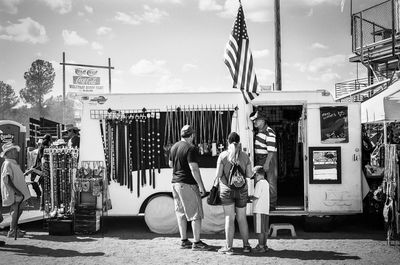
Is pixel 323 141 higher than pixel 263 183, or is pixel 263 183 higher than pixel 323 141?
pixel 323 141

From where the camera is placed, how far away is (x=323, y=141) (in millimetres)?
8422

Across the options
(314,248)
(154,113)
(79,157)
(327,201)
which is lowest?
(314,248)

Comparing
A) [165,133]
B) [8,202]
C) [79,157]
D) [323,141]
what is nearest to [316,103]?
[323,141]

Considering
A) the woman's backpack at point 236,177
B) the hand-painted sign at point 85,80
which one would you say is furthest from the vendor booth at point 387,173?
the hand-painted sign at point 85,80

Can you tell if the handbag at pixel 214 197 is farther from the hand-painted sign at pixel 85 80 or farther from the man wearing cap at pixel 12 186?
the hand-painted sign at pixel 85 80

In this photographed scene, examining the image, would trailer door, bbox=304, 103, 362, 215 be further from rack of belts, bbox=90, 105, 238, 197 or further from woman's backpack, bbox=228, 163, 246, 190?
woman's backpack, bbox=228, 163, 246, 190

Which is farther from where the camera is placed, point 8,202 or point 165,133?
point 165,133

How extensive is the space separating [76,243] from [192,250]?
2.14 meters

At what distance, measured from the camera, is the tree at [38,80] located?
79.0 metres

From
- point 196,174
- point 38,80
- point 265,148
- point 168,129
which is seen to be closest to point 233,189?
point 196,174

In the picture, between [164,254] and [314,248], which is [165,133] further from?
[314,248]

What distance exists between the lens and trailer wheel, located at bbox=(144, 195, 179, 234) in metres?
8.43

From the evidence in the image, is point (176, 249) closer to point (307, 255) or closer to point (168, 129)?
point (307, 255)

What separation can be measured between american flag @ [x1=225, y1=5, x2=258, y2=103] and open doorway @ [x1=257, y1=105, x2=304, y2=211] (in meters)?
2.34
